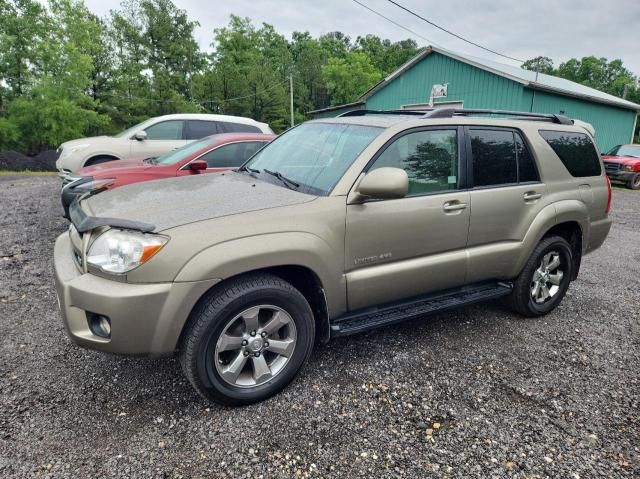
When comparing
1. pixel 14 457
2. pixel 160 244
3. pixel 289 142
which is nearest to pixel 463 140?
pixel 289 142

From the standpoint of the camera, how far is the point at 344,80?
49250mm

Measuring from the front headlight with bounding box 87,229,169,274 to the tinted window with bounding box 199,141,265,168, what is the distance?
368cm

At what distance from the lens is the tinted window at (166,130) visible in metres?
8.53

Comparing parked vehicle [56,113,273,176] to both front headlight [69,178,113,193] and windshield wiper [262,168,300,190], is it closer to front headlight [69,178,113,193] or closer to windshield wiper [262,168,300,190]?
front headlight [69,178,113,193]

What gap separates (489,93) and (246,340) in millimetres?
16904

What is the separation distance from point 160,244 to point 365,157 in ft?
4.72

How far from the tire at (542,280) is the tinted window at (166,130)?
734 cm

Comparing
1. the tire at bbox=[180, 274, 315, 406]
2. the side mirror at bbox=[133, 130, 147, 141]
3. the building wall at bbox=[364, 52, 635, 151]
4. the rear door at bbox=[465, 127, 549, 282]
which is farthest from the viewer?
the building wall at bbox=[364, 52, 635, 151]

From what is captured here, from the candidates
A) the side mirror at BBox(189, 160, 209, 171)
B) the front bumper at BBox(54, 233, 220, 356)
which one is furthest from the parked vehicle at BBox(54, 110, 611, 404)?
the side mirror at BBox(189, 160, 209, 171)

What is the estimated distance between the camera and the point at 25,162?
13711mm

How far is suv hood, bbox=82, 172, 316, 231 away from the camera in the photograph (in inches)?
93.9

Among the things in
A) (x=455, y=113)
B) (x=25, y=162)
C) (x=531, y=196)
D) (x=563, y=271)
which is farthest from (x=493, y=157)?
(x=25, y=162)

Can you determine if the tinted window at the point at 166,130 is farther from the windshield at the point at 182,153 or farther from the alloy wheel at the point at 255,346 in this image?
the alloy wheel at the point at 255,346

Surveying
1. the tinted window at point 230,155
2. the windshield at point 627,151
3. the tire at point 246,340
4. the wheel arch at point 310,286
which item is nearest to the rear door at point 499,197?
the wheel arch at point 310,286
